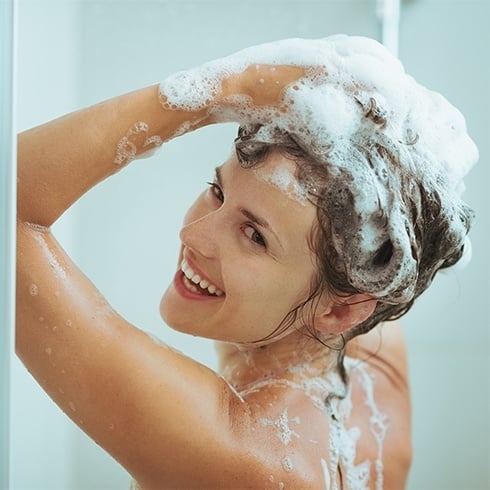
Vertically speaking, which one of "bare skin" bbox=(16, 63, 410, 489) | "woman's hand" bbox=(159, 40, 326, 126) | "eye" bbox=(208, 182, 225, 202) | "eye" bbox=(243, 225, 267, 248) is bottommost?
"bare skin" bbox=(16, 63, 410, 489)

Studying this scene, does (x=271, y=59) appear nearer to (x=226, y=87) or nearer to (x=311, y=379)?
(x=226, y=87)

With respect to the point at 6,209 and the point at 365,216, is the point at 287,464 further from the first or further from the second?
the point at 6,209

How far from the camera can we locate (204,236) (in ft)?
3.55

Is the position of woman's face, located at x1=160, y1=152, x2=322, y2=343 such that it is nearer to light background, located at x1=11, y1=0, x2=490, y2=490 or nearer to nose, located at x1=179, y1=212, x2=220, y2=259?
nose, located at x1=179, y1=212, x2=220, y2=259

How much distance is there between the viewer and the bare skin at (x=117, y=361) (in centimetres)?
91

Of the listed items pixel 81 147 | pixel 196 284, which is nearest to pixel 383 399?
pixel 196 284

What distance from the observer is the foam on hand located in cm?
102

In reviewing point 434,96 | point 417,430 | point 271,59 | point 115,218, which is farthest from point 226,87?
point 417,430

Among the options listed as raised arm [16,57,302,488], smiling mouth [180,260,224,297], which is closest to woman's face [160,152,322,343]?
smiling mouth [180,260,224,297]

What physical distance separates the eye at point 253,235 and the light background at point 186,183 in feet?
0.68

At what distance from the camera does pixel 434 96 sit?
120cm

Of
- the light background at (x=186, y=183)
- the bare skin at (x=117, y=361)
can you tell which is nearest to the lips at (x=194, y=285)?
the bare skin at (x=117, y=361)

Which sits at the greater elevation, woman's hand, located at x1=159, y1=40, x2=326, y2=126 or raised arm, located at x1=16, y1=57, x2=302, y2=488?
woman's hand, located at x1=159, y1=40, x2=326, y2=126

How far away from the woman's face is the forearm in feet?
0.45
